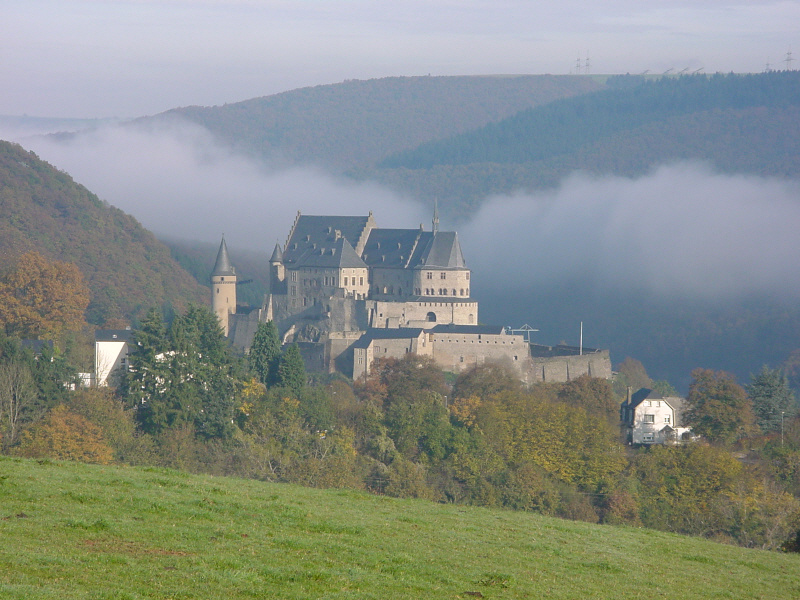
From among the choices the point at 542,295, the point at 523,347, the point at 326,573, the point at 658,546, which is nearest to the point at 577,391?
the point at 523,347

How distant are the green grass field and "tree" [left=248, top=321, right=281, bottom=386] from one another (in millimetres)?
36225

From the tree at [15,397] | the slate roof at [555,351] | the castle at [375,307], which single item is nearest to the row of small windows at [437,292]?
the castle at [375,307]

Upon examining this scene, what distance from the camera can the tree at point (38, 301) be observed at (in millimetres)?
63406

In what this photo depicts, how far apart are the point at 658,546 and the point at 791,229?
540 ft

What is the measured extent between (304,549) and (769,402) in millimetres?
48263

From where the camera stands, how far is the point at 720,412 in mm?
55250

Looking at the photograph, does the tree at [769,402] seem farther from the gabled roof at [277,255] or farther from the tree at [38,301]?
the gabled roof at [277,255]

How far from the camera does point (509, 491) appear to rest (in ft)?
147

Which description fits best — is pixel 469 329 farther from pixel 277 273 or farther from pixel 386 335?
pixel 277 273

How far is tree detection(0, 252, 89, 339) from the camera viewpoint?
208 ft

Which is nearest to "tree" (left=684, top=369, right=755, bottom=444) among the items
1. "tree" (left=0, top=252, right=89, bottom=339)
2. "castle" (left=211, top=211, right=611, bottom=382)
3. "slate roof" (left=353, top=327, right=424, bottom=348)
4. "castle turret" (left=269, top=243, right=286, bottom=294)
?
"castle" (left=211, top=211, right=611, bottom=382)

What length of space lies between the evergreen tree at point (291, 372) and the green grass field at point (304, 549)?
34320 mm

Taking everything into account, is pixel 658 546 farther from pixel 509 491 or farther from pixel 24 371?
pixel 24 371

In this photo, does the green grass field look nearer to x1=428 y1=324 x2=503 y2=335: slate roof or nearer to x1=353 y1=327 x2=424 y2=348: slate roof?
x1=353 y1=327 x2=424 y2=348: slate roof
